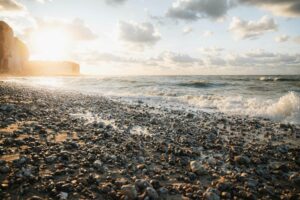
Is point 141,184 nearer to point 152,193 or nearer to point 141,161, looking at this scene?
point 152,193

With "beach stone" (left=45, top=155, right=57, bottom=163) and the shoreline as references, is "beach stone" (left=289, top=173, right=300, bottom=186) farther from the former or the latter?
"beach stone" (left=45, top=155, right=57, bottom=163)

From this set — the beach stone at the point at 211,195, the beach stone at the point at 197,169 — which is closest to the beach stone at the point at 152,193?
the beach stone at the point at 211,195

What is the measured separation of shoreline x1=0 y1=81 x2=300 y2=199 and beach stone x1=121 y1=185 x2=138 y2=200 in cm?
2

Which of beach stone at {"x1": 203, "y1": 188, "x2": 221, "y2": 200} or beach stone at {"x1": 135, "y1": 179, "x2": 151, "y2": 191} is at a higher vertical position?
beach stone at {"x1": 135, "y1": 179, "x2": 151, "y2": 191}

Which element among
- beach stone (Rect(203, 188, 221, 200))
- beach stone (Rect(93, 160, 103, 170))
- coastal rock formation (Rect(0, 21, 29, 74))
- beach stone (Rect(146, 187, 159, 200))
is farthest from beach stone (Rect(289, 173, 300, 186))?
coastal rock formation (Rect(0, 21, 29, 74))

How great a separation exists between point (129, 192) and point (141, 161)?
1.87 metres

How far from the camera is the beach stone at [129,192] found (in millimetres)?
4441

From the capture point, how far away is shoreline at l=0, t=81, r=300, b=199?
4.73 m

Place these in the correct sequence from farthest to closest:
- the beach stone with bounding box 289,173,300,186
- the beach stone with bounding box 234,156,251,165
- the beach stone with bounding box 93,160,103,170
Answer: the beach stone with bounding box 234,156,251,165
the beach stone with bounding box 93,160,103,170
the beach stone with bounding box 289,173,300,186

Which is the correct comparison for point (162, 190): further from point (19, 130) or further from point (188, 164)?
point (19, 130)

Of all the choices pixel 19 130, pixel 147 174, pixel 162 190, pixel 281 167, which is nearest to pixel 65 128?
pixel 19 130

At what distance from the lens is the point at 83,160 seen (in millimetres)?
6027

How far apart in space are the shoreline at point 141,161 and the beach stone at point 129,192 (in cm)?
2

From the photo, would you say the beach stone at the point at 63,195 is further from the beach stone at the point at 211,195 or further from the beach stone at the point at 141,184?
the beach stone at the point at 211,195
